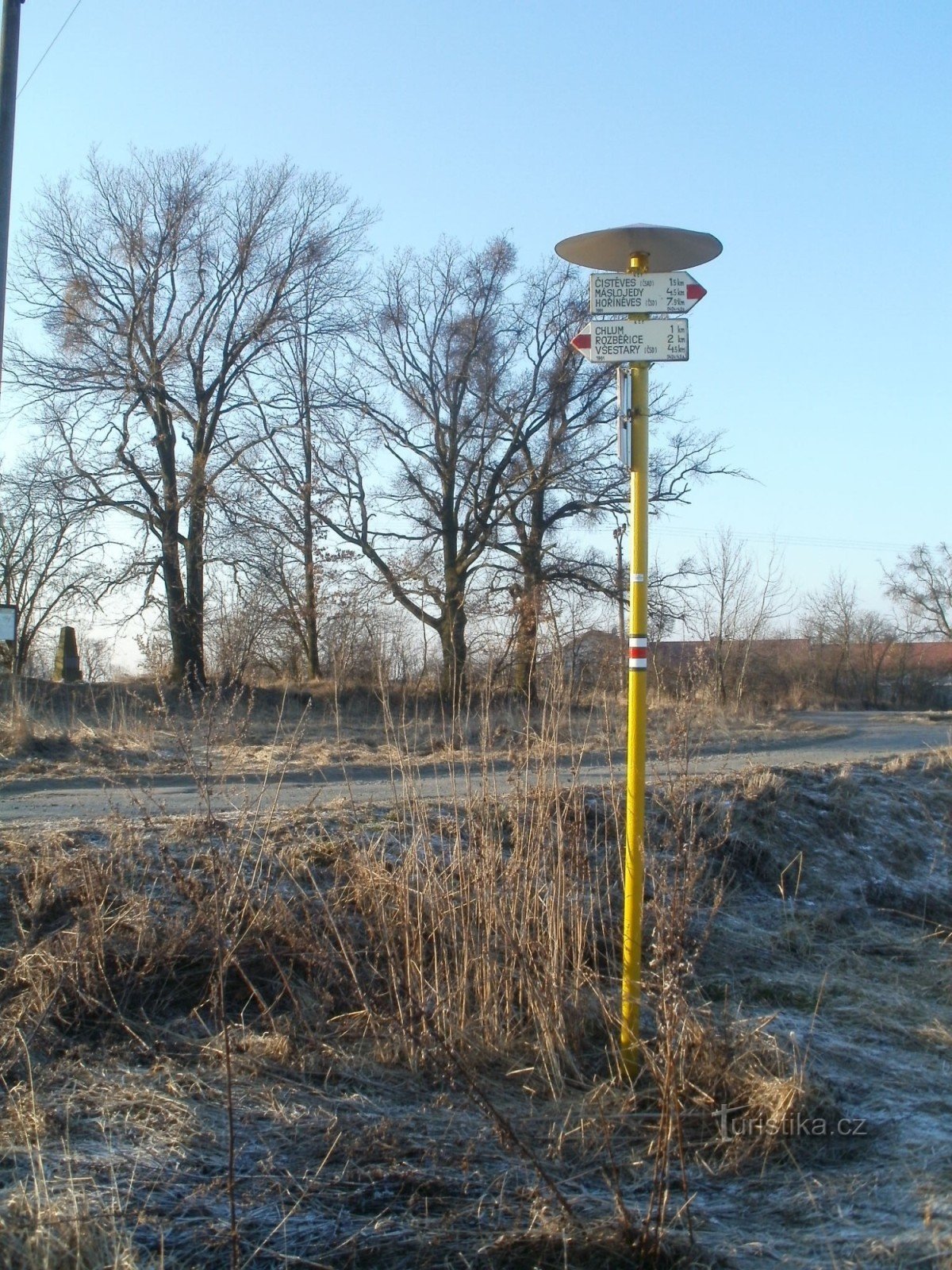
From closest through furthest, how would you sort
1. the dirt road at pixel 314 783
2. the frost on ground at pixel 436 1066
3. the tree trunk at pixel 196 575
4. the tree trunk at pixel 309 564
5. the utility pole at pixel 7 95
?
the frost on ground at pixel 436 1066 → the dirt road at pixel 314 783 → the utility pole at pixel 7 95 → the tree trunk at pixel 196 575 → the tree trunk at pixel 309 564

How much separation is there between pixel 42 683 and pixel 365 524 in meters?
9.02

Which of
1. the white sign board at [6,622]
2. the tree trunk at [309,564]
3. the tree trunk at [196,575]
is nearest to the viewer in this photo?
the white sign board at [6,622]

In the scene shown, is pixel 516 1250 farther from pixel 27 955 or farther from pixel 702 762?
pixel 702 762

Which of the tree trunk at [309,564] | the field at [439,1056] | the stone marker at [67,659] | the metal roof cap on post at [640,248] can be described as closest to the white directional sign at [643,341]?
the metal roof cap on post at [640,248]

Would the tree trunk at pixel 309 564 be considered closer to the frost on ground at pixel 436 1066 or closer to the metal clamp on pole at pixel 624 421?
the frost on ground at pixel 436 1066

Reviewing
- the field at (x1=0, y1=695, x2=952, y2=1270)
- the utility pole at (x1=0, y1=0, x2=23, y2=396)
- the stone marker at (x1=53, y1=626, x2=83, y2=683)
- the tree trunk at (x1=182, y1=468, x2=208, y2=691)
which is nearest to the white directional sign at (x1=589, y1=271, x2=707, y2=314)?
the field at (x1=0, y1=695, x2=952, y2=1270)

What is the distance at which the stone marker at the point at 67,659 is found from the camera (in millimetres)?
25719

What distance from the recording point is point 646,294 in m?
4.20

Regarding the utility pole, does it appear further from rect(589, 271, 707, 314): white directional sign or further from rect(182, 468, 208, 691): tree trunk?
rect(182, 468, 208, 691): tree trunk

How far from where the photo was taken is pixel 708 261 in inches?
171

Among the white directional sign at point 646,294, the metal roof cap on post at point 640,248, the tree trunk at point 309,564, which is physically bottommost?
the white directional sign at point 646,294

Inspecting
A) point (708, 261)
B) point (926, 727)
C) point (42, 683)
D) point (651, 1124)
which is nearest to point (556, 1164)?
point (651, 1124)

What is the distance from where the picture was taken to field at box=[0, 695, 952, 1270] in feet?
10.2

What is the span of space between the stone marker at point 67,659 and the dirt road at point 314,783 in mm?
13959
